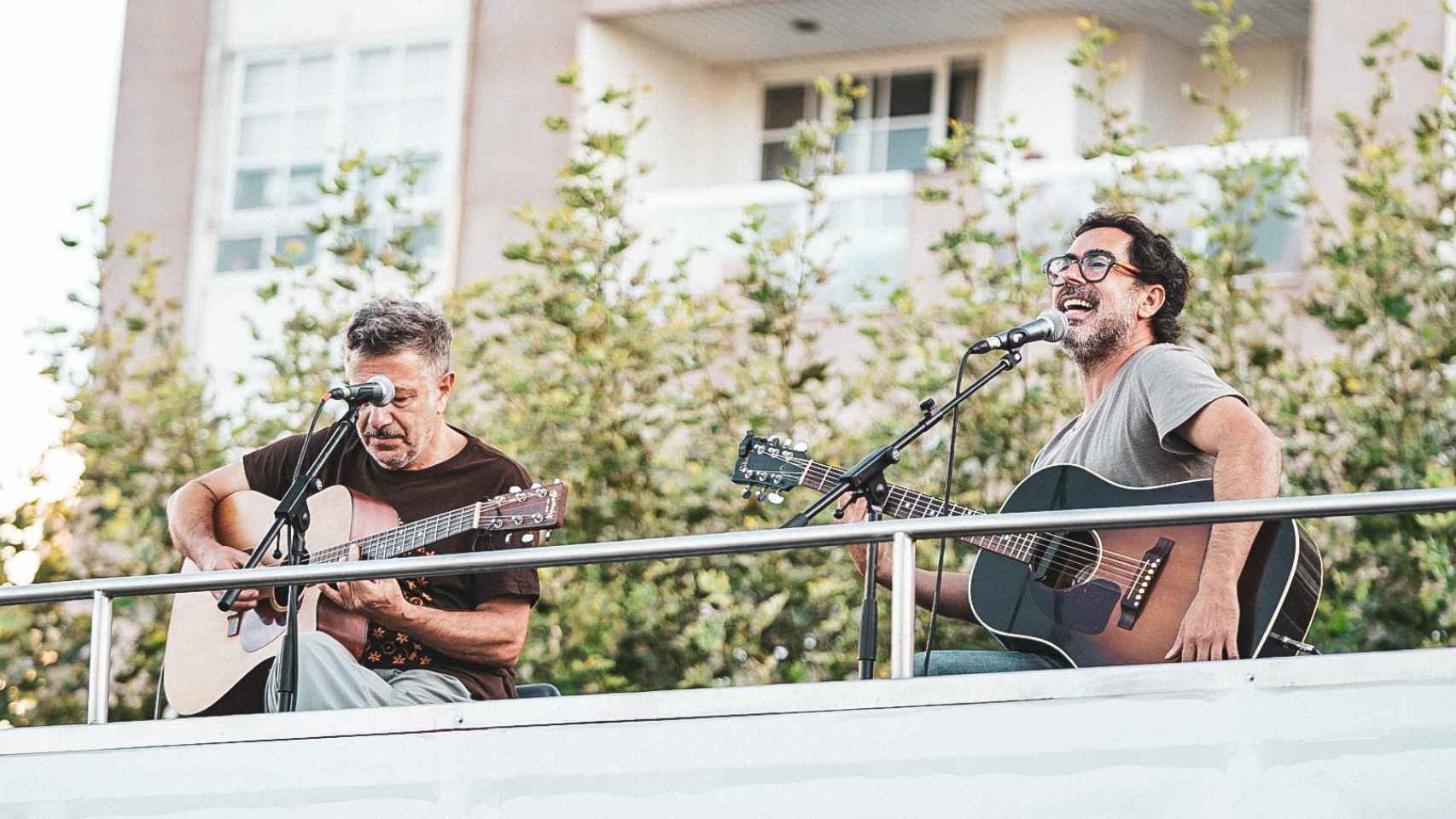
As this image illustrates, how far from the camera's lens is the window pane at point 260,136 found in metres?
14.7

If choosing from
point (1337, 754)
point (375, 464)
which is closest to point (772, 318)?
point (375, 464)

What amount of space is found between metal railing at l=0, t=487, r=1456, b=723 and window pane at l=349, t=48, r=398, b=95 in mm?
9733

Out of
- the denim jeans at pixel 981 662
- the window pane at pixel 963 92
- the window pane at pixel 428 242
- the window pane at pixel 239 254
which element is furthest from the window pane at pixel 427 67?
the denim jeans at pixel 981 662

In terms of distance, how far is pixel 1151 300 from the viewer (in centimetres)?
495

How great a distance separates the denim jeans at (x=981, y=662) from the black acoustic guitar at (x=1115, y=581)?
0.09 feet

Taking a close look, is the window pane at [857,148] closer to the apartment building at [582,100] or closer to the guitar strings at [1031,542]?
the apartment building at [582,100]

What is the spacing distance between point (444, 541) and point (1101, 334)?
1652mm

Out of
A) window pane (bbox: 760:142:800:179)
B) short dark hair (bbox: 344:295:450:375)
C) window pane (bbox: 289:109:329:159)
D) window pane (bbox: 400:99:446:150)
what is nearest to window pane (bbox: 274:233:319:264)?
window pane (bbox: 289:109:329:159)

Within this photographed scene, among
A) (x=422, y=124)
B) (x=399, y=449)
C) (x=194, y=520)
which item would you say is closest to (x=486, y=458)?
(x=399, y=449)

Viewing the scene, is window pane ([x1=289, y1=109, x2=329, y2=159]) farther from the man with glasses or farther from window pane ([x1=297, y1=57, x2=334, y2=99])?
the man with glasses

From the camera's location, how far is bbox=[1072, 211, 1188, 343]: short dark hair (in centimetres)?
496

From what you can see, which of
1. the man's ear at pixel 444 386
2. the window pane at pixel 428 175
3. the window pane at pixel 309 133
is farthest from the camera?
the window pane at pixel 309 133

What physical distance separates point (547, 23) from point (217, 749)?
9.49 meters

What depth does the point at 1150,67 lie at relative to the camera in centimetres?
1362
